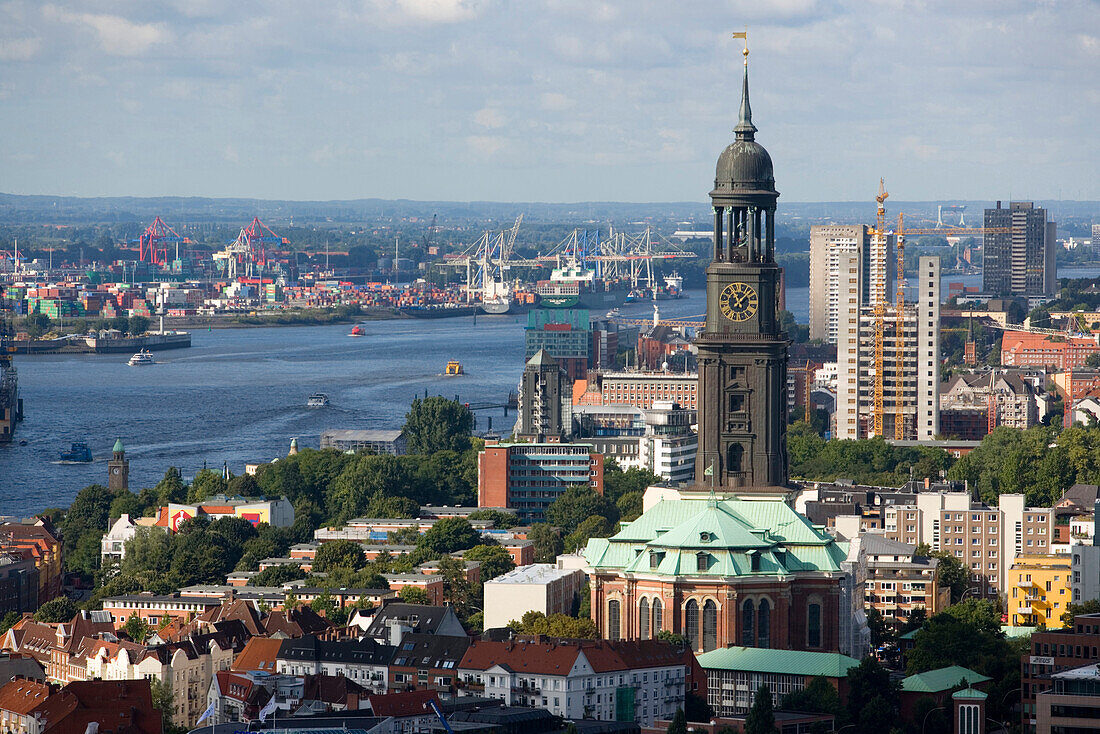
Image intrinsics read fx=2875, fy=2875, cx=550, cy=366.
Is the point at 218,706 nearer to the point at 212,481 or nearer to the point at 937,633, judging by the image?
the point at 937,633

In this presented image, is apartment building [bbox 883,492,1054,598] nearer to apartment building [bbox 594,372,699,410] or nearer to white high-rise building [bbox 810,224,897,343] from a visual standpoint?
apartment building [bbox 594,372,699,410]

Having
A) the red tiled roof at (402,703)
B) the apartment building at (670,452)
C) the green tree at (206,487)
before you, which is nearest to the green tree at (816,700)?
the red tiled roof at (402,703)

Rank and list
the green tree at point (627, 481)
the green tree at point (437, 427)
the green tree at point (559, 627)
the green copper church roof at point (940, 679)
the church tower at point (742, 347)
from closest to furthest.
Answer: the green copper church roof at point (940, 679), the green tree at point (559, 627), the church tower at point (742, 347), the green tree at point (627, 481), the green tree at point (437, 427)

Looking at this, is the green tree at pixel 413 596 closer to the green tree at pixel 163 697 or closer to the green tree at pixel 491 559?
the green tree at pixel 491 559

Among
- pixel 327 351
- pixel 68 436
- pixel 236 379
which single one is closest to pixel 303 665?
pixel 68 436

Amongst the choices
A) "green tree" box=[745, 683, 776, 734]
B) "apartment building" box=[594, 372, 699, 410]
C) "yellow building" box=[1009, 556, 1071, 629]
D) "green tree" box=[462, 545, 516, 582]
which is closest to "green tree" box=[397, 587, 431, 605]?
"green tree" box=[462, 545, 516, 582]

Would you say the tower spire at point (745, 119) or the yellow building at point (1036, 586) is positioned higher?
the tower spire at point (745, 119)
